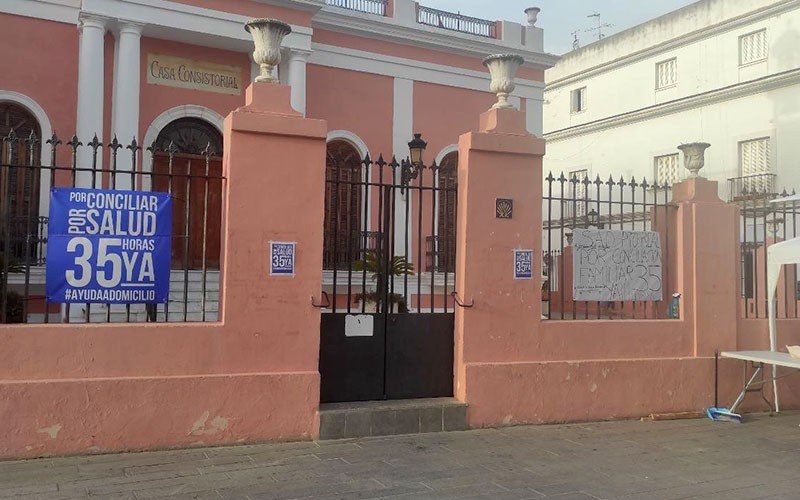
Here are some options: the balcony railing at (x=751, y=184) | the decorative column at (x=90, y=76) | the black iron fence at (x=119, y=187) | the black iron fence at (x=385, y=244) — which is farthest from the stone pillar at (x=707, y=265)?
the balcony railing at (x=751, y=184)

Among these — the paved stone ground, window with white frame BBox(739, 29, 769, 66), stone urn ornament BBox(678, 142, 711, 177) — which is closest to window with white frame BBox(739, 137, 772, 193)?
window with white frame BBox(739, 29, 769, 66)

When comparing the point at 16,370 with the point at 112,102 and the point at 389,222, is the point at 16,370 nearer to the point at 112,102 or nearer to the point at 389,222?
the point at 389,222

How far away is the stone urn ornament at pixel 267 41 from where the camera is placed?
20.7 ft

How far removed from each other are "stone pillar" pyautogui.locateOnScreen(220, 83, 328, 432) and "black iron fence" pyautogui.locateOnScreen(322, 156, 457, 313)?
27cm

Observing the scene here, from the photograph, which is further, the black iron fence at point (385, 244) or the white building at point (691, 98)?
the white building at point (691, 98)

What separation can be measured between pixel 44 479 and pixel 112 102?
29.1ft

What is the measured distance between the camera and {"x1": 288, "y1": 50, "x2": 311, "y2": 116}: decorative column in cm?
1300

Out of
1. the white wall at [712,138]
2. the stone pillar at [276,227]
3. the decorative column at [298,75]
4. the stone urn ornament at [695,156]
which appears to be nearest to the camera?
the stone pillar at [276,227]

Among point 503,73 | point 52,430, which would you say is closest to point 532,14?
point 503,73

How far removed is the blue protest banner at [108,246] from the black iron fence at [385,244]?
4.97 feet

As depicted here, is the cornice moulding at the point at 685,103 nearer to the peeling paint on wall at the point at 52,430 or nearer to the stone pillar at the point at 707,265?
the stone pillar at the point at 707,265

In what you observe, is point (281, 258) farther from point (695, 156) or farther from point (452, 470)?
point (695, 156)

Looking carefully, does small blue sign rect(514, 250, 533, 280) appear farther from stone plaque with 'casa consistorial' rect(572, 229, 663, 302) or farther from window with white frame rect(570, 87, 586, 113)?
window with white frame rect(570, 87, 586, 113)

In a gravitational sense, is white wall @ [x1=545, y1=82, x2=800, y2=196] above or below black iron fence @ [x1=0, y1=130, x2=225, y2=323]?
above
